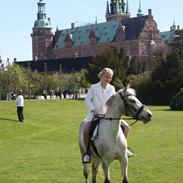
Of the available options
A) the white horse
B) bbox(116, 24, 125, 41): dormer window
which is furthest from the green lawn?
bbox(116, 24, 125, 41): dormer window

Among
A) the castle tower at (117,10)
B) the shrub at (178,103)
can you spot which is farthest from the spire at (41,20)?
the shrub at (178,103)

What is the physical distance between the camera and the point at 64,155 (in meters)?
18.0

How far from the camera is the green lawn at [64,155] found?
42.8 feet

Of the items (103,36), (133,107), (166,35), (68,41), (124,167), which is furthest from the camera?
(68,41)

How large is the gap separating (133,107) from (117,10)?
611ft

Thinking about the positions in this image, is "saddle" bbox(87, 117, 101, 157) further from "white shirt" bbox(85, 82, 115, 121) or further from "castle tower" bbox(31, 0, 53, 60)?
"castle tower" bbox(31, 0, 53, 60)

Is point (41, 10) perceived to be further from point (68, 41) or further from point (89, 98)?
point (89, 98)

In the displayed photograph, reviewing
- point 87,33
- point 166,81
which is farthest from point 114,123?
point 87,33

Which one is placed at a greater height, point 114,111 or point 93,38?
point 93,38

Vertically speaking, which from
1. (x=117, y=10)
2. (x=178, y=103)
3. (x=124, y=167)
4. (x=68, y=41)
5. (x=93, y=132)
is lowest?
(x=178, y=103)

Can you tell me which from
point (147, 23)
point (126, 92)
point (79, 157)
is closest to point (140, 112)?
point (126, 92)

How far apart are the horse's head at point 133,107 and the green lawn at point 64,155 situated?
204 centimetres

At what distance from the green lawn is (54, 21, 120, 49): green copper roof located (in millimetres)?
142420

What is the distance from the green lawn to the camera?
1305cm
